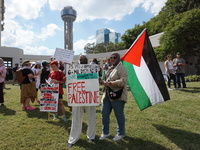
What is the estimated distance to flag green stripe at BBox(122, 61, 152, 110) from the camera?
448 centimetres

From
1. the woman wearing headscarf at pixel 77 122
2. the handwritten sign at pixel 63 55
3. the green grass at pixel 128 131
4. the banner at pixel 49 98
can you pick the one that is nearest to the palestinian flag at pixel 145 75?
the green grass at pixel 128 131

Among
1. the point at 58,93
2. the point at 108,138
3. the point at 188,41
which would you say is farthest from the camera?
the point at 188,41

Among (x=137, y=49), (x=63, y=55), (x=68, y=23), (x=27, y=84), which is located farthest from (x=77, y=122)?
(x=68, y=23)

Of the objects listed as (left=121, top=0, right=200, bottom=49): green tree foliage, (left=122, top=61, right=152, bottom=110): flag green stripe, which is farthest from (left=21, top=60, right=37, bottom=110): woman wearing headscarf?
(left=121, top=0, right=200, bottom=49): green tree foliage

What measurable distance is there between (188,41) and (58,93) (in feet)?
63.8

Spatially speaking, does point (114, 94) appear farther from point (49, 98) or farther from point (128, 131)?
point (49, 98)

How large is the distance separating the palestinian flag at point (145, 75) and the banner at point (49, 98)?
208 cm

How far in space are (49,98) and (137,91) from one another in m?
2.42

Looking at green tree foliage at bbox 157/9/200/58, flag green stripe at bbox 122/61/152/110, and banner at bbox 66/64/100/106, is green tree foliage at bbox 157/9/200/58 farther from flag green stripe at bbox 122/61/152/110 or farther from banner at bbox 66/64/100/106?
banner at bbox 66/64/100/106

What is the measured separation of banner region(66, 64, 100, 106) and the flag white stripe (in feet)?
5.17

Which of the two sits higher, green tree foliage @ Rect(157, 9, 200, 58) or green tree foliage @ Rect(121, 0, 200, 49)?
green tree foliage @ Rect(121, 0, 200, 49)

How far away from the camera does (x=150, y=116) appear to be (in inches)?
207

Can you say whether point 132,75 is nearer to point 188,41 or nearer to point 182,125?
point 182,125

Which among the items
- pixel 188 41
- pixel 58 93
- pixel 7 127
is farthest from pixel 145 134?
pixel 188 41
